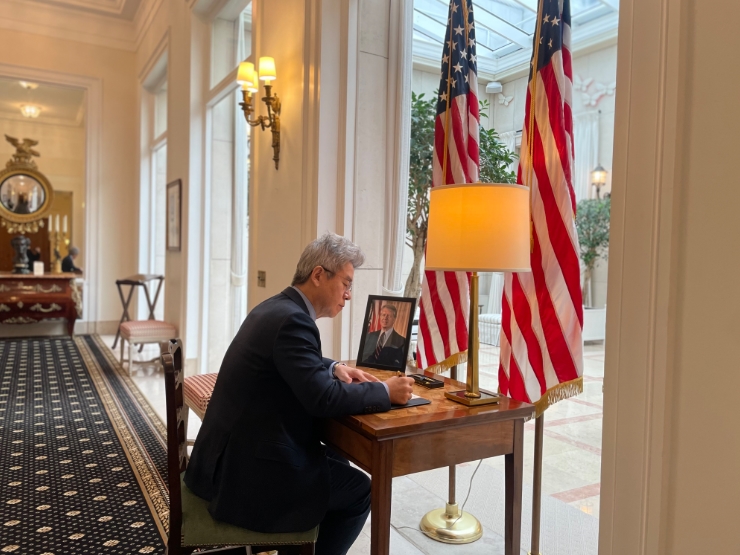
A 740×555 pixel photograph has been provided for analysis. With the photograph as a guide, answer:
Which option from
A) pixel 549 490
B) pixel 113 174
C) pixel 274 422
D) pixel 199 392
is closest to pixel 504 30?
pixel 274 422

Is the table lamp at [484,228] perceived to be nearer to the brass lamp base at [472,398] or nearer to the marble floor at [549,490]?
the brass lamp base at [472,398]

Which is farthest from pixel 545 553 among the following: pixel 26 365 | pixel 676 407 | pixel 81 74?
pixel 81 74

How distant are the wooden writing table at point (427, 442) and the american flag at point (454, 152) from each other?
740 mm

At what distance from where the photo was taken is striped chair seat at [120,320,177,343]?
6.18 meters

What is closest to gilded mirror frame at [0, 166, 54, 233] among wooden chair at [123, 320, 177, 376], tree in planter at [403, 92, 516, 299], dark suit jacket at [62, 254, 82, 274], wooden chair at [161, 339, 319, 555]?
dark suit jacket at [62, 254, 82, 274]

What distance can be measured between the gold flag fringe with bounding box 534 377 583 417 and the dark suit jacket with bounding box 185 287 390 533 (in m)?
0.76

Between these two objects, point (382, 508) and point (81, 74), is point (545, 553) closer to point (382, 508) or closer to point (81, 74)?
point (382, 508)

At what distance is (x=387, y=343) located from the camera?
236cm

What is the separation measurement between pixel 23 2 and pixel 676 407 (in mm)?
9671

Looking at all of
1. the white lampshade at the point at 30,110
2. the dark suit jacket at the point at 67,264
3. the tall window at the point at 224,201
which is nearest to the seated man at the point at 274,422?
the tall window at the point at 224,201

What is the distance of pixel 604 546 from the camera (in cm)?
177

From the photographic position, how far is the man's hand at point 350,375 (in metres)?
2.16

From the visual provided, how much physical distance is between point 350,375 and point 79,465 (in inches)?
93.6

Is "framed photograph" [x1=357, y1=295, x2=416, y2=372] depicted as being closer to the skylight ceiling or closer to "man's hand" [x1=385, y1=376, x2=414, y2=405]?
"man's hand" [x1=385, y1=376, x2=414, y2=405]
